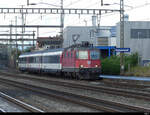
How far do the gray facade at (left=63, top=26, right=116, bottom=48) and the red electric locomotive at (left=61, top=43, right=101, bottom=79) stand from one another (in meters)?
27.8

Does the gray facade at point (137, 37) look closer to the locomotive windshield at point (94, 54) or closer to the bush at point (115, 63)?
the bush at point (115, 63)

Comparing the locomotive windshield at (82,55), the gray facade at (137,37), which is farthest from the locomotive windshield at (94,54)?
the gray facade at (137,37)

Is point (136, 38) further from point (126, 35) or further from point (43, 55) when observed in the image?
point (43, 55)

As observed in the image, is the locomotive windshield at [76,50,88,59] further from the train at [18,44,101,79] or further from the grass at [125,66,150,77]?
the grass at [125,66,150,77]

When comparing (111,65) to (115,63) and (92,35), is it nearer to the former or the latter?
(115,63)

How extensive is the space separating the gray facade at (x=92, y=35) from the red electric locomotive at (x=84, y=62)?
27.8 metres

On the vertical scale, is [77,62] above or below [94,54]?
below

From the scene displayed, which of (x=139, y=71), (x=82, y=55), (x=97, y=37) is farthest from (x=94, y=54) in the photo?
(x=97, y=37)

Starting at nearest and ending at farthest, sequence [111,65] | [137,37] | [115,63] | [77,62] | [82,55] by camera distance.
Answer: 1. [77,62]
2. [82,55]
3. [115,63]
4. [111,65]
5. [137,37]

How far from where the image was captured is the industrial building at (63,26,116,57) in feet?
175

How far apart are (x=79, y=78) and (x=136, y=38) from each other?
72.8ft

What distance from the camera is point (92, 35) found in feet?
213

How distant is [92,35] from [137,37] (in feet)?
54.6

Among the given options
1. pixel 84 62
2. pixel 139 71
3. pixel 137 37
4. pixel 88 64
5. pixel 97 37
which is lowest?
pixel 139 71
